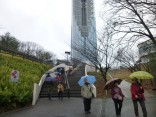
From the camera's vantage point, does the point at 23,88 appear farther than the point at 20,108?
Yes

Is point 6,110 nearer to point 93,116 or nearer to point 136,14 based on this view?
point 93,116

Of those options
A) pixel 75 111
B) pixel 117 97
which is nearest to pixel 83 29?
pixel 75 111

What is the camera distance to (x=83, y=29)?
44.3 meters

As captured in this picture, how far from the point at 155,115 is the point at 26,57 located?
111ft

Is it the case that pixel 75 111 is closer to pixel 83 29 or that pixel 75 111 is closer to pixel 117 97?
pixel 117 97

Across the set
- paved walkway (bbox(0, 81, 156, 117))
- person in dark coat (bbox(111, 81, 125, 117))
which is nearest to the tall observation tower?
paved walkway (bbox(0, 81, 156, 117))

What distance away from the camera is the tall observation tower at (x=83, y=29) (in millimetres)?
39844

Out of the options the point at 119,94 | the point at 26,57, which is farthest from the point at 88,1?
the point at 119,94

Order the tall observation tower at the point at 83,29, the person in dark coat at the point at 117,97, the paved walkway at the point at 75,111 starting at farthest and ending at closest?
the tall observation tower at the point at 83,29, the paved walkway at the point at 75,111, the person in dark coat at the point at 117,97

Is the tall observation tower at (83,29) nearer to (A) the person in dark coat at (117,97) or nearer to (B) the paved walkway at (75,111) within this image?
(B) the paved walkway at (75,111)

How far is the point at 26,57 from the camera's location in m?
45.5

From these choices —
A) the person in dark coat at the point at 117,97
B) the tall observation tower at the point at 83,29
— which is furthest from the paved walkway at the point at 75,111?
the tall observation tower at the point at 83,29

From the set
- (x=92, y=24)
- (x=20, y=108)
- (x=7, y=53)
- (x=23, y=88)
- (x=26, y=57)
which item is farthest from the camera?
(x=26, y=57)

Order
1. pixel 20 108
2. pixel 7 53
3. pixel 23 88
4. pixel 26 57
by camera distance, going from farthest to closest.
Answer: pixel 26 57 < pixel 7 53 < pixel 23 88 < pixel 20 108
